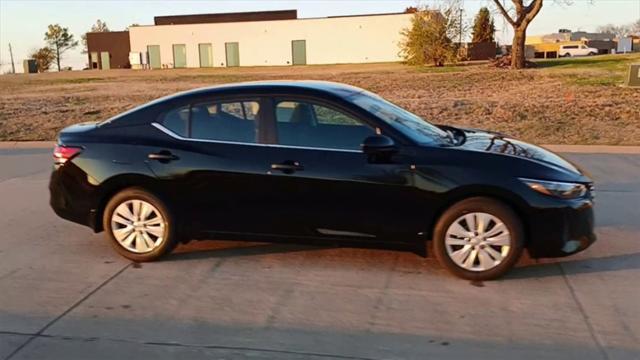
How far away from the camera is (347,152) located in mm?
4973

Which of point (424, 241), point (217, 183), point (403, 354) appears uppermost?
point (217, 183)

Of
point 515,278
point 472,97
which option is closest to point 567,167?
point 515,278

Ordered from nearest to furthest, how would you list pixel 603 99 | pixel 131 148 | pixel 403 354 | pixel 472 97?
pixel 403 354 < pixel 131 148 < pixel 603 99 < pixel 472 97

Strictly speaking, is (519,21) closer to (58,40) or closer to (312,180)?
(312,180)

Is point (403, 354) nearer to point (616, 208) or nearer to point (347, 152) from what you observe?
point (347, 152)

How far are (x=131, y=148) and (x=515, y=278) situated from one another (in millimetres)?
3369

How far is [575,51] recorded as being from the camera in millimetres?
72812

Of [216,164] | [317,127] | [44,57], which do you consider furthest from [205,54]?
[317,127]

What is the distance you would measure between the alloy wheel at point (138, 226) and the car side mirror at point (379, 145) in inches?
→ 74.6

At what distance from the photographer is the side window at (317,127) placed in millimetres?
5016

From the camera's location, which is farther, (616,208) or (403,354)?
(616,208)

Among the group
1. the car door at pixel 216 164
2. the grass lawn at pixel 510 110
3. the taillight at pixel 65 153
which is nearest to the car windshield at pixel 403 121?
the car door at pixel 216 164

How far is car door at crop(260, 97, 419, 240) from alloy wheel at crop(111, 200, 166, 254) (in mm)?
1127

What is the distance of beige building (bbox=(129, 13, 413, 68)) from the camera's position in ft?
221
